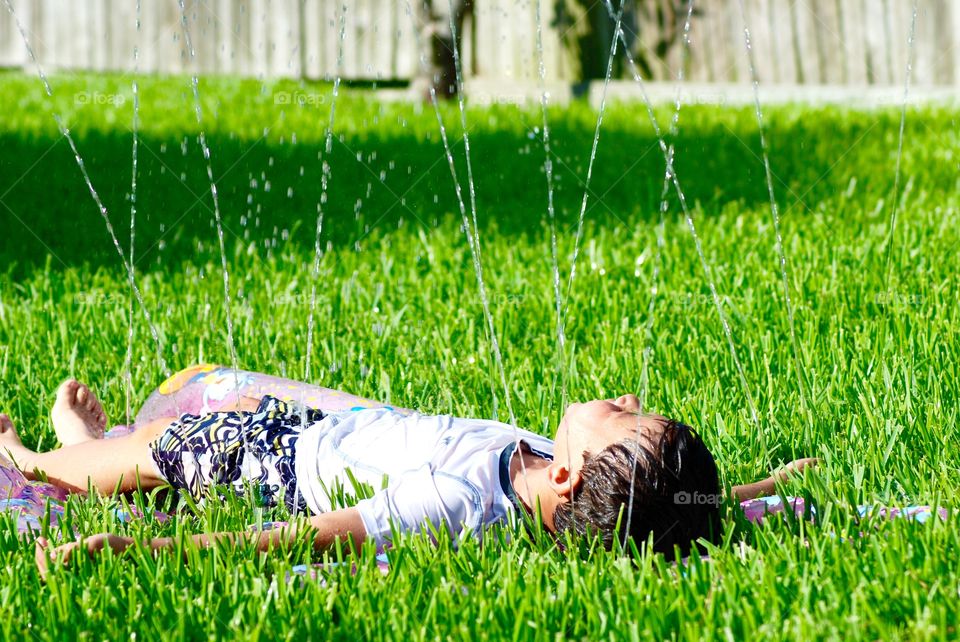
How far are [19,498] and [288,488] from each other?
0.55 meters

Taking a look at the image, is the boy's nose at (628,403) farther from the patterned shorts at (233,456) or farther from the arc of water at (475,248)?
the patterned shorts at (233,456)

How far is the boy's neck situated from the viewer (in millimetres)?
2230

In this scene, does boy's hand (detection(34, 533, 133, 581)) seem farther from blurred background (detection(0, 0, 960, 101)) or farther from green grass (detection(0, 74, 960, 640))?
blurred background (detection(0, 0, 960, 101))

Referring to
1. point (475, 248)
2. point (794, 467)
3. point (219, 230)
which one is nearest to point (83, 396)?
point (219, 230)

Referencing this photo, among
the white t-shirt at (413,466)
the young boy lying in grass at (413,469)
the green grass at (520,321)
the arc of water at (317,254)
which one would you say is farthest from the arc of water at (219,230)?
the white t-shirt at (413,466)

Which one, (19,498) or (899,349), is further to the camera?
(899,349)

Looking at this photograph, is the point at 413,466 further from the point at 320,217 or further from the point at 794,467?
the point at 320,217

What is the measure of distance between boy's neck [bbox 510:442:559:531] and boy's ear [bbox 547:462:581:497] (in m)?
0.03

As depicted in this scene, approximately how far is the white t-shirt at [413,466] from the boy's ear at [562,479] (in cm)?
9

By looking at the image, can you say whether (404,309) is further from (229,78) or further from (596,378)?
(229,78)

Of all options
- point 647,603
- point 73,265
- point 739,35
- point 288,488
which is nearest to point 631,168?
point 73,265

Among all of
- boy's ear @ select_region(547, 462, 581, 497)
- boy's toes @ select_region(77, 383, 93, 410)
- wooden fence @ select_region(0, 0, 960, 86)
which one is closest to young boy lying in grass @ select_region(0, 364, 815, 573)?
boy's ear @ select_region(547, 462, 581, 497)

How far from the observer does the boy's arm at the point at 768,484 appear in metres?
2.41

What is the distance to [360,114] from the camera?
24.9 ft
